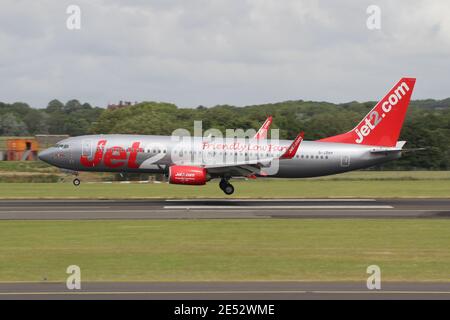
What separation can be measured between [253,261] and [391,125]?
2730cm

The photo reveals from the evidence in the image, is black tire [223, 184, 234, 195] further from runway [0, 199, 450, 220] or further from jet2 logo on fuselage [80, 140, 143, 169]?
Result: jet2 logo on fuselage [80, 140, 143, 169]

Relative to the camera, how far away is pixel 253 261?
2270 cm

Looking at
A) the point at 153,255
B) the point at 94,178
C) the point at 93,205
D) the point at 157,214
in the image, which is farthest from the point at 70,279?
the point at 94,178

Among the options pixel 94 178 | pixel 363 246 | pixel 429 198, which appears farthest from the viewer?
pixel 94 178

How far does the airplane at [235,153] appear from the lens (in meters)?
43.9

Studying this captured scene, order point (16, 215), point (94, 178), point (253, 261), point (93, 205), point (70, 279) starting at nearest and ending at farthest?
point (70, 279), point (253, 261), point (16, 215), point (93, 205), point (94, 178)

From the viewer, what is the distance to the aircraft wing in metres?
42.7

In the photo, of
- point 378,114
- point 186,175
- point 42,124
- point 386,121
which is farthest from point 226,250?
point 42,124

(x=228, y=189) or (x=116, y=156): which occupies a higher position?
(x=116, y=156)

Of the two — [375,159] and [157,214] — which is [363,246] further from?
[375,159]

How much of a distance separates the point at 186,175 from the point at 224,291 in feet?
79.1

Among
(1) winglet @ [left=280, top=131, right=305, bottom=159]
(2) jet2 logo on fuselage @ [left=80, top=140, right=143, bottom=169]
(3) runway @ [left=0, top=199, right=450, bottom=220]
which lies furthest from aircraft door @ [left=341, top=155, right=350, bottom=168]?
(2) jet2 logo on fuselage @ [left=80, top=140, right=143, bottom=169]

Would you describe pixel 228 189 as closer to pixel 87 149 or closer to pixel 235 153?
pixel 235 153

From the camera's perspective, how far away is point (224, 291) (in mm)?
17828
